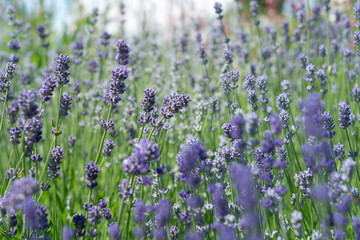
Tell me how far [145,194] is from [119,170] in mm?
590

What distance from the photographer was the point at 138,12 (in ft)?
28.2

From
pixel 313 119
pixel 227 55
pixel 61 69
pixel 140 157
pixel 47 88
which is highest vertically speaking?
pixel 227 55

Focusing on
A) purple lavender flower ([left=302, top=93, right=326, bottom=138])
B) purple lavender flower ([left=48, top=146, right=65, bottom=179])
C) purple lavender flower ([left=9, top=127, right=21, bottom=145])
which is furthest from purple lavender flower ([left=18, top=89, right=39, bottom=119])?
purple lavender flower ([left=302, top=93, right=326, bottom=138])

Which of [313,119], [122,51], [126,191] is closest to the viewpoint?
[313,119]

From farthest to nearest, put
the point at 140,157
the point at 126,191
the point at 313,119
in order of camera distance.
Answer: the point at 126,191
the point at 313,119
the point at 140,157

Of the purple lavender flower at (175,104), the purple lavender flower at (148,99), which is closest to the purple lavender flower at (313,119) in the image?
the purple lavender flower at (175,104)

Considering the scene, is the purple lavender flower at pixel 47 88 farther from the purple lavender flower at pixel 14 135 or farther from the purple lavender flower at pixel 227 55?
the purple lavender flower at pixel 227 55

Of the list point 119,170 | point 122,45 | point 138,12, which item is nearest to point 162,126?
point 122,45

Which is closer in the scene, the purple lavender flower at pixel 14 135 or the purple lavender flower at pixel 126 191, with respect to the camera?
the purple lavender flower at pixel 126 191

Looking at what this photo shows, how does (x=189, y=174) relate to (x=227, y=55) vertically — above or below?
below

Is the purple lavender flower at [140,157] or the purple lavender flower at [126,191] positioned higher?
the purple lavender flower at [140,157]

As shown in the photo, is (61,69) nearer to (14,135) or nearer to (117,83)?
(117,83)

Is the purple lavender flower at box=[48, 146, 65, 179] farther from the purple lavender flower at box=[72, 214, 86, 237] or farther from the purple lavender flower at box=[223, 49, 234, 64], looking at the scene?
the purple lavender flower at box=[223, 49, 234, 64]

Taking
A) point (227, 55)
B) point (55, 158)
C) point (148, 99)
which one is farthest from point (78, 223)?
point (227, 55)
